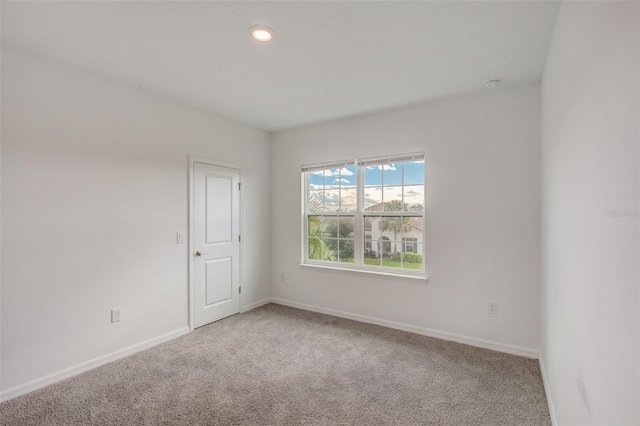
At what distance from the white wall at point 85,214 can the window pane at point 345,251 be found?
1.93 meters

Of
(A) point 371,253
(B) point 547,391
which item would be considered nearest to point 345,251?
(A) point 371,253

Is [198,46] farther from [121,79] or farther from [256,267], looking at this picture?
[256,267]

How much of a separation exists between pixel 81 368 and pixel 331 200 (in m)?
3.13

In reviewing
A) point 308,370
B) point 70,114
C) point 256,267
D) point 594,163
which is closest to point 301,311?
point 256,267

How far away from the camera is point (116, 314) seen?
283 cm

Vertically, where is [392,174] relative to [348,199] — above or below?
above

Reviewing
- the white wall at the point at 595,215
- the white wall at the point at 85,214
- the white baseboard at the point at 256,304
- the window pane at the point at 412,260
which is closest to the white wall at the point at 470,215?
the window pane at the point at 412,260

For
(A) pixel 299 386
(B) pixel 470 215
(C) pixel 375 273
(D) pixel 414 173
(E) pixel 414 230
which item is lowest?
(A) pixel 299 386

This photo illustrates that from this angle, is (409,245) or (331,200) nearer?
(409,245)

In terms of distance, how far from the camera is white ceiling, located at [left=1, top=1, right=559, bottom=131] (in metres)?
1.85

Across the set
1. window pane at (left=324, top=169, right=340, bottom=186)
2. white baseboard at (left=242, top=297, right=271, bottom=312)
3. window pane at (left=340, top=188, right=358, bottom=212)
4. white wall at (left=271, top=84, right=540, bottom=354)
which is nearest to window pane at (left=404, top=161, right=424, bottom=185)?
white wall at (left=271, top=84, right=540, bottom=354)

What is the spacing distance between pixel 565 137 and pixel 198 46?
2470 millimetres

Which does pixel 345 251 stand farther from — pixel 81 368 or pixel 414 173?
pixel 81 368

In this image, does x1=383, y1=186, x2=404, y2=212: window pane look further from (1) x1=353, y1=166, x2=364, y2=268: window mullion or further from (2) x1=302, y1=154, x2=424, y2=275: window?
(1) x1=353, y1=166, x2=364, y2=268: window mullion
